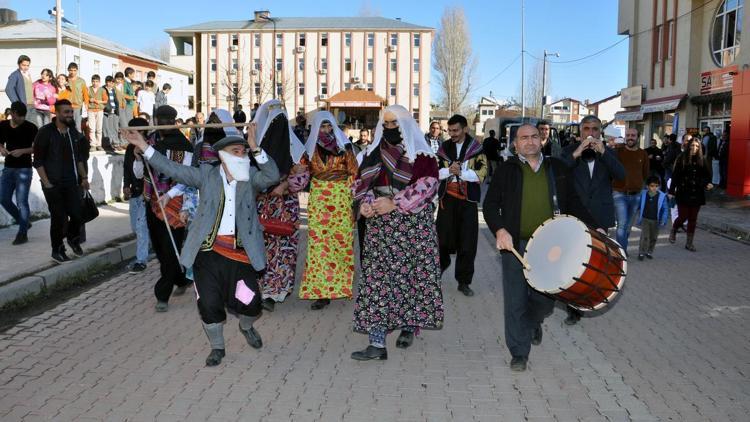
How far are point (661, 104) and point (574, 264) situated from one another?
2846cm

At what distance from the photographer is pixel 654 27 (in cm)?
3306

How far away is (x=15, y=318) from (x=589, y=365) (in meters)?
5.12

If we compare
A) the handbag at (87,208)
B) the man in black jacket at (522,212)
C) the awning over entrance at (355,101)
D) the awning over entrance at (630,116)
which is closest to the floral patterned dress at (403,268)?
the man in black jacket at (522,212)

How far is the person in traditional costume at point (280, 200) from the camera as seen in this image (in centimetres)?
701

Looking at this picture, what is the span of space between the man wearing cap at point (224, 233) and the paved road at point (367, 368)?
43 centimetres

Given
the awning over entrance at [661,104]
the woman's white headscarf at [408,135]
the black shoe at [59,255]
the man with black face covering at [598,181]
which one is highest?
the awning over entrance at [661,104]

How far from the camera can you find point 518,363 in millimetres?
5324

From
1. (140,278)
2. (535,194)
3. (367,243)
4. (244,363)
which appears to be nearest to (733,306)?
(535,194)

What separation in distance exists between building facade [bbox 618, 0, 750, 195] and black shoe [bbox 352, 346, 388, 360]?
17242 millimetres

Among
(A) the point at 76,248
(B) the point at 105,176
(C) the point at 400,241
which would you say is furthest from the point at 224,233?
(B) the point at 105,176

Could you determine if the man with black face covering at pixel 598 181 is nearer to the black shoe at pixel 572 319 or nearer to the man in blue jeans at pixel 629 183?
the black shoe at pixel 572 319

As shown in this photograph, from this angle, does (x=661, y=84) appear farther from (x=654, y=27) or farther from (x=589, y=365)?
(x=589, y=365)

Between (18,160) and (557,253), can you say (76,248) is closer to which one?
(18,160)

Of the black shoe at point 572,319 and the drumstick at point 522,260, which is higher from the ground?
the drumstick at point 522,260
